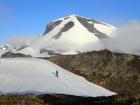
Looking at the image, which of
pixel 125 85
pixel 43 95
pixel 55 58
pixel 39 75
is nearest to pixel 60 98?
pixel 43 95

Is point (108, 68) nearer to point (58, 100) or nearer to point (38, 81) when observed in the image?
point (38, 81)

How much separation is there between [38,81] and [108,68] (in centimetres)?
1849

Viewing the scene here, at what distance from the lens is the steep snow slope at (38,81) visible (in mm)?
32094

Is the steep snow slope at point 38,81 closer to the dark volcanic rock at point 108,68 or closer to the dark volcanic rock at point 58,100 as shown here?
the dark volcanic rock at point 58,100

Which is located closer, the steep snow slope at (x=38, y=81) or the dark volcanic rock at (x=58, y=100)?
the dark volcanic rock at (x=58, y=100)

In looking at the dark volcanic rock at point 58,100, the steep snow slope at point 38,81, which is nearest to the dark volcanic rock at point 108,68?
the steep snow slope at point 38,81

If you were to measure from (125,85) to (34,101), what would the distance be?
1800cm

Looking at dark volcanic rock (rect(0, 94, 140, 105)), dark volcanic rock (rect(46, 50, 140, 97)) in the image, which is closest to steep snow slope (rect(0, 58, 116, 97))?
dark volcanic rock (rect(0, 94, 140, 105))


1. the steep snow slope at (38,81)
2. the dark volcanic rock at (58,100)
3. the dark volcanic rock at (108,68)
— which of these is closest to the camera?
the dark volcanic rock at (58,100)

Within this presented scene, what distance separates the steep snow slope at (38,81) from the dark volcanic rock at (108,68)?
11.4 metres

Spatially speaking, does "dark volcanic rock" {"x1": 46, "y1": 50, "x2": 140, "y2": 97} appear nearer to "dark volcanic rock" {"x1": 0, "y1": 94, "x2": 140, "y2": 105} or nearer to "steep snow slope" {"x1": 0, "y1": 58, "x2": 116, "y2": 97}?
"steep snow slope" {"x1": 0, "y1": 58, "x2": 116, "y2": 97}

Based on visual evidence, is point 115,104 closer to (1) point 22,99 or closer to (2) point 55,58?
(1) point 22,99

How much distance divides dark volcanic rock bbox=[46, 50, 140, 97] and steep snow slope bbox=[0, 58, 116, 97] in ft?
37.4

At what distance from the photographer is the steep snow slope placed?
105ft
